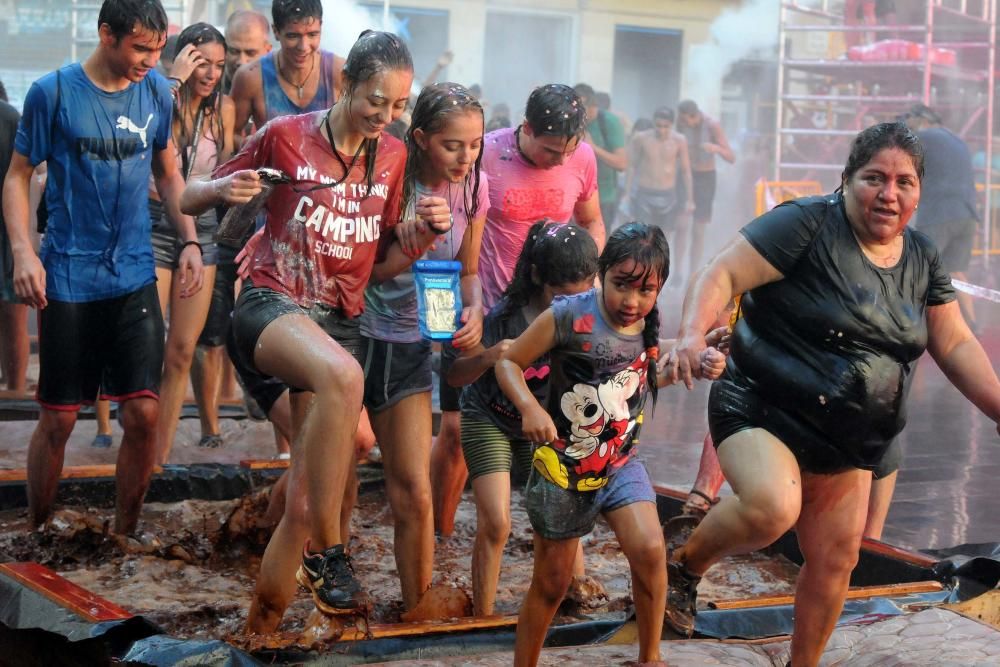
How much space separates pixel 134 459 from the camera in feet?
18.6

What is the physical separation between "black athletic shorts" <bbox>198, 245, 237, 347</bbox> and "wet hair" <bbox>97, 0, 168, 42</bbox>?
Answer: 6.24ft

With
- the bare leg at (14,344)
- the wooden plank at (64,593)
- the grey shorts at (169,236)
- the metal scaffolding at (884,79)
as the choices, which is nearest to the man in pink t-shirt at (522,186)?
the grey shorts at (169,236)

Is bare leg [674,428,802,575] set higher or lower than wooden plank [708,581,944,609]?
higher

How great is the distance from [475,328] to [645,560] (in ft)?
3.55

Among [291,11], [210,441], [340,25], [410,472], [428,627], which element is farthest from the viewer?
[340,25]

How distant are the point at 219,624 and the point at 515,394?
1.66 m

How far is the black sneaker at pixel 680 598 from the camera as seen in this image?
14.7 ft

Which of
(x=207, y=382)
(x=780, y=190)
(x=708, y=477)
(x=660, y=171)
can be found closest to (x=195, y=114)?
(x=207, y=382)

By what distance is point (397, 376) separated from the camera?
4.83m

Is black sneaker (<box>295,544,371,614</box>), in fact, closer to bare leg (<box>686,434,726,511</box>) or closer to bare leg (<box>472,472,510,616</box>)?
bare leg (<box>472,472,510,616</box>)

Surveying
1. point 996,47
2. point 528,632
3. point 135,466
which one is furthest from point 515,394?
point 996,47

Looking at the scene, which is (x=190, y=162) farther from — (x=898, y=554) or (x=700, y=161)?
(x=700, y=161)

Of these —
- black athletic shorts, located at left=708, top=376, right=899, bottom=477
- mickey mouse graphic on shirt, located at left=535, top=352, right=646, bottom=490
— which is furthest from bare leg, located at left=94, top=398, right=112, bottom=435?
black athletic shorts, located at left=708, top=376, right=899, bottom=477

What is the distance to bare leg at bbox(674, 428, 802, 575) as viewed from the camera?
13.3ft
